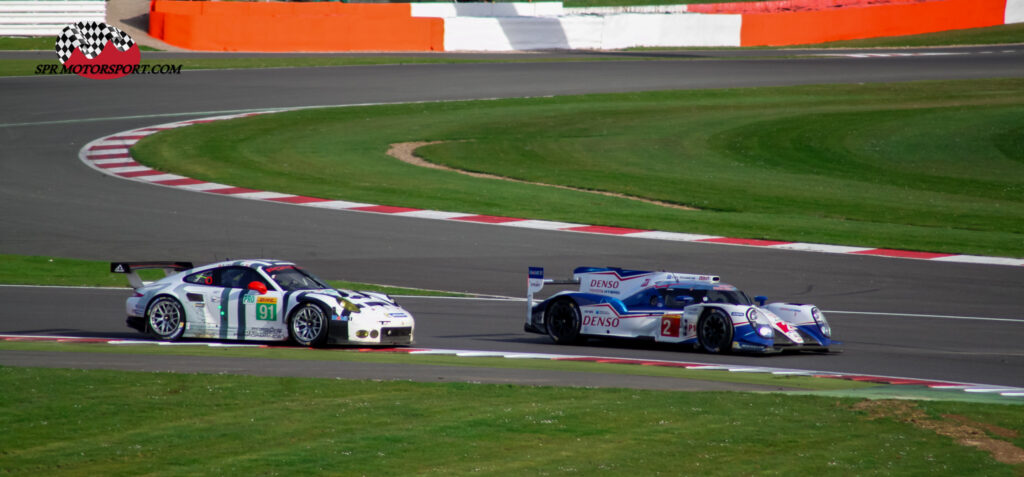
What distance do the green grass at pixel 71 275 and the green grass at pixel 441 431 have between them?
29.6 ft

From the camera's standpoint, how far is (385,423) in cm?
1039

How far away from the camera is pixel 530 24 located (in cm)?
5812

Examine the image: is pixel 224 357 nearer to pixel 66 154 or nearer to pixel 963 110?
pixel 66 154

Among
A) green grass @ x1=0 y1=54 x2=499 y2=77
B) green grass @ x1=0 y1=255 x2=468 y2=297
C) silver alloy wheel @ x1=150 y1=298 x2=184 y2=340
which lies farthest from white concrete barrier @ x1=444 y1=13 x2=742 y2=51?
silver alloy wheel @ x1=150 y1=298 x2=184 y2=340

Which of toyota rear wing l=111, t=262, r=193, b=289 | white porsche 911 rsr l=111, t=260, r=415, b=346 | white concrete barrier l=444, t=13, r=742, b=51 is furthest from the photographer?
white concrete barrier l=444, t=13, r=742, b=51

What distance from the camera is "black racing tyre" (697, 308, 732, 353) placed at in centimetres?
1577

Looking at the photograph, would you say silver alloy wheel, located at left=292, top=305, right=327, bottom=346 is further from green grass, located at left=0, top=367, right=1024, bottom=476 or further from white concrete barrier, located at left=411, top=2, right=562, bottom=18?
white concrete barrier, located at left=411, top=2, right=562, bottom=18

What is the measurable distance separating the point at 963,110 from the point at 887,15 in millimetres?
28360

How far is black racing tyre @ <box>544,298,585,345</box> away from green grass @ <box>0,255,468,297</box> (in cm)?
374

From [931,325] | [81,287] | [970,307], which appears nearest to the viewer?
[931,325]

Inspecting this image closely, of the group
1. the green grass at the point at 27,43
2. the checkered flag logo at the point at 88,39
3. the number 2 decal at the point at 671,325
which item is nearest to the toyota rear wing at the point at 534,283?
the number 2 decal at the point at 671,325

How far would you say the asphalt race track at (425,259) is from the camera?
16.6m

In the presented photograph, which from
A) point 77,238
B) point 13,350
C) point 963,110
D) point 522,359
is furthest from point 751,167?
point 13,350

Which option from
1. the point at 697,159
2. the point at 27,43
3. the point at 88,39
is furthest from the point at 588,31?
the point at 697,159
